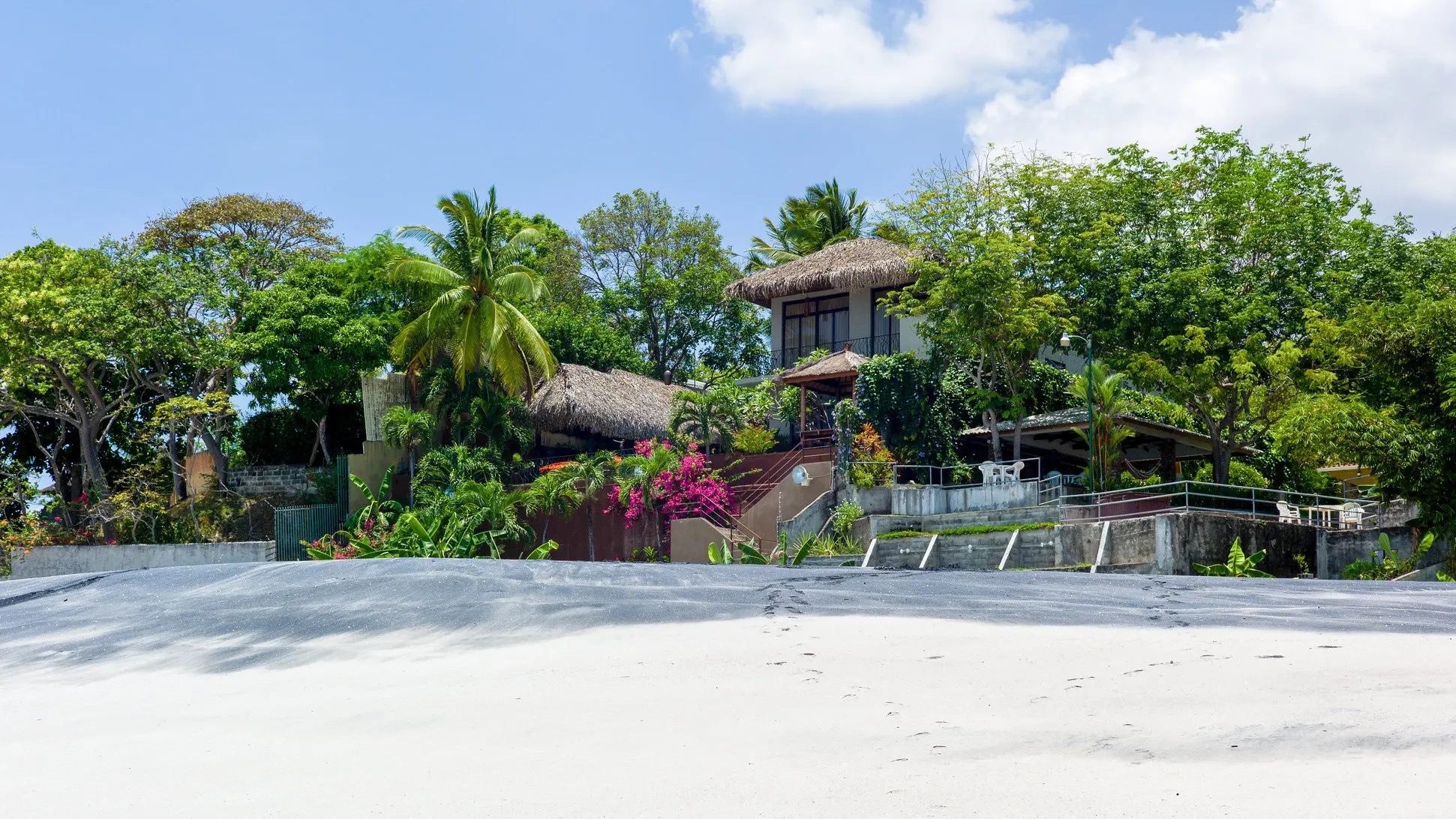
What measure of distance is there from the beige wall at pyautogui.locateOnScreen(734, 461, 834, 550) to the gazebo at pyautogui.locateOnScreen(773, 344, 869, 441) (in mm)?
2875

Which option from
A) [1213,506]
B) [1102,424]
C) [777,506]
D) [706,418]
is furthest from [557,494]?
[1213,506]

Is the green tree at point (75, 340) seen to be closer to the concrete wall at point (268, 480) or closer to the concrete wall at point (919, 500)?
the concrete wall at point (268, 480)

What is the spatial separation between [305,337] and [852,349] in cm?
1296

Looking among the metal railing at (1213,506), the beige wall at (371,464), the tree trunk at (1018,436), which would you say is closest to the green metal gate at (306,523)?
the beige wall at (371,464)

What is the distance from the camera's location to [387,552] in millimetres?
22969

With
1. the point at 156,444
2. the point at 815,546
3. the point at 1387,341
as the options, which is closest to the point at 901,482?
the point at 815,546

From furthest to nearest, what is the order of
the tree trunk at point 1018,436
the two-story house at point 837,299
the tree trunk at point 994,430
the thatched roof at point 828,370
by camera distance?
the two-story house at point 837,299 < the thatched roof at point 828,370 < the tree trunk at point 994,430 < the tree trunk at point 1018,436

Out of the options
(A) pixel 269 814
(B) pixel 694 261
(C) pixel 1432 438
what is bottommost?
(A) pixel 269 814

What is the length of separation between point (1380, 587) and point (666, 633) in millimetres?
8065

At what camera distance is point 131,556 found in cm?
2648

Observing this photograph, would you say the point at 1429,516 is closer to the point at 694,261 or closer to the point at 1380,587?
the point at 1380,587

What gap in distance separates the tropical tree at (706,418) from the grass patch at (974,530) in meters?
6.00

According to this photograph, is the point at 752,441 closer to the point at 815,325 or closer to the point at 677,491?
the point at 677,491

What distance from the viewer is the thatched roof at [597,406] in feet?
96.1
